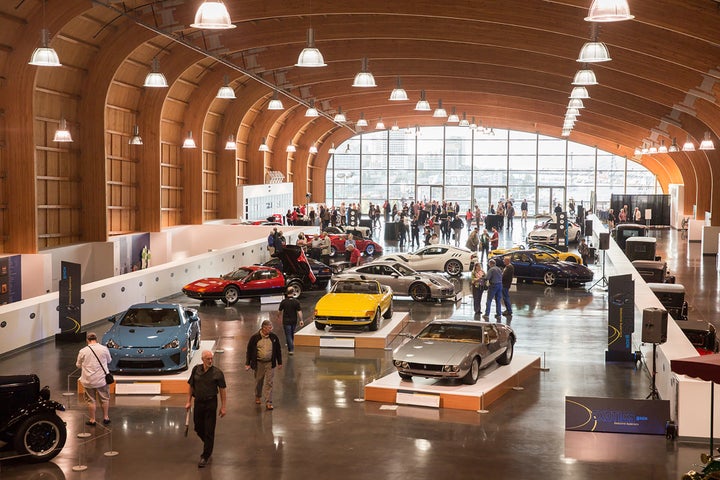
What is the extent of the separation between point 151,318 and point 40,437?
222 inches

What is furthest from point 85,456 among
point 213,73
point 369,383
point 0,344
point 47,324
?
point 213,73

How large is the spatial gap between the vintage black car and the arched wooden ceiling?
47.3ft

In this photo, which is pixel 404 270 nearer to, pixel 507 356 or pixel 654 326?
pixel 507 356

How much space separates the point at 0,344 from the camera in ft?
58.7

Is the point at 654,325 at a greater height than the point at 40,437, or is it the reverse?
the point at 654,325

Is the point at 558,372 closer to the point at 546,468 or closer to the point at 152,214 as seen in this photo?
the point at 546,468

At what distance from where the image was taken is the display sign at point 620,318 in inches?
706

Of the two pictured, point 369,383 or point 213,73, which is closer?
point 369,383

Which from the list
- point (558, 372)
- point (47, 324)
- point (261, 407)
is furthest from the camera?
point (47, 324)

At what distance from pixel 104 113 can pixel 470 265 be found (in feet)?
47.9

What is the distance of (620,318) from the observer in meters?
18.2

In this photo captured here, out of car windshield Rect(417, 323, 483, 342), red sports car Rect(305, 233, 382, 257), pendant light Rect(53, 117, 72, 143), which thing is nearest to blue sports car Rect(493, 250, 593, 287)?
red sports car Rect(305, 233, 382, 257)

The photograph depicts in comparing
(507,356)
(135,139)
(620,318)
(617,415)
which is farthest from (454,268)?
(617,415)

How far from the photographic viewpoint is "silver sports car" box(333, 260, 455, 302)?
26312mm
